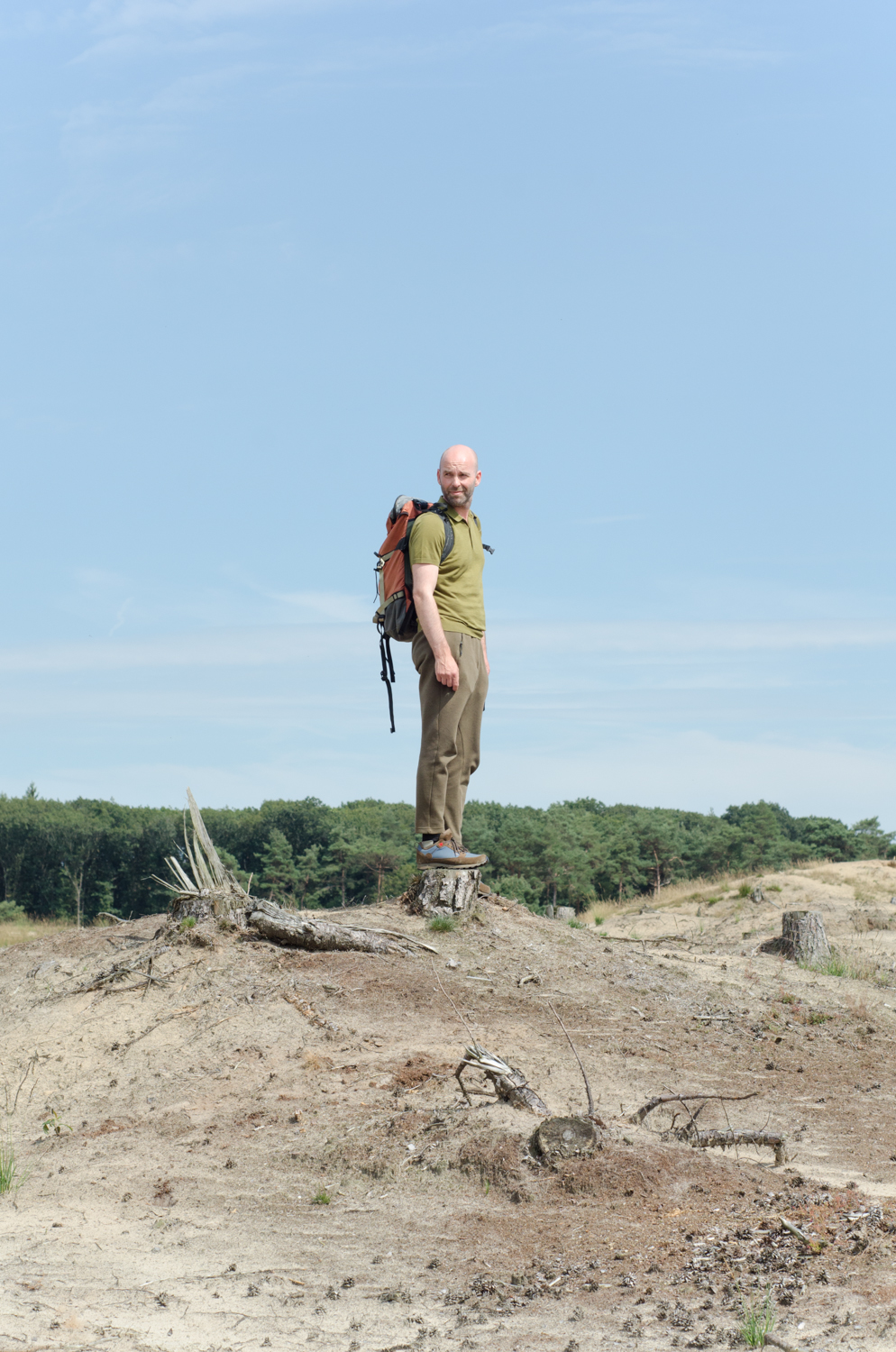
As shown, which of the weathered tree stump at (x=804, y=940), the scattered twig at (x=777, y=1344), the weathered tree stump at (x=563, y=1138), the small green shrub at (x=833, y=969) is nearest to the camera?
the scattered twig at (x=777, y=1344)

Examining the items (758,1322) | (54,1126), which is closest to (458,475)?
(54,1126)

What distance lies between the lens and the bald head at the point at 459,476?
774 cm

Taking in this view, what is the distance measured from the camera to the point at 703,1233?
424 centimetres

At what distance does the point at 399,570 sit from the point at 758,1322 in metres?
5.33

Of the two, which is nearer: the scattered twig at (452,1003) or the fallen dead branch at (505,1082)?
the fallen dead branch at (505,1082)

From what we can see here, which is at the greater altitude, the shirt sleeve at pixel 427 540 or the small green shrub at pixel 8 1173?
the shirt sleeve at pixel 427 540

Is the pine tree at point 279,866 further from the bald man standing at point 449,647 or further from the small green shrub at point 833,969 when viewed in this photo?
the bald man standing at point 449,647

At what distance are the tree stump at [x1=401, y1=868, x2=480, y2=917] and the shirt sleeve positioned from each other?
7.66ft

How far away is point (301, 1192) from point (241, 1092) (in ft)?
3.95

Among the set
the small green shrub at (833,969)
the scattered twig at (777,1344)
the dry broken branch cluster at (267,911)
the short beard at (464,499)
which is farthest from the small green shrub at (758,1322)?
the small green shrub at (833,969)

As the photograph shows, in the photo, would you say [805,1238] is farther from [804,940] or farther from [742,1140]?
[804,940]

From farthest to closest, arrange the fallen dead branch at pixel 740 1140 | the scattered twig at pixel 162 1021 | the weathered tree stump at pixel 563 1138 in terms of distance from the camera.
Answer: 1. the scattered twig at pixel 162 1021
2. the fallen dead branch at pixel 740 1140
3. the weathered tree stump at pixel 563 1138

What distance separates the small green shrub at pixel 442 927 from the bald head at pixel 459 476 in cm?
291

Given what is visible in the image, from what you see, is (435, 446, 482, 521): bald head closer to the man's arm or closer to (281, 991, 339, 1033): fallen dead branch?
the man's arm
